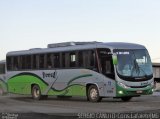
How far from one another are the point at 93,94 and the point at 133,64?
9.10ft

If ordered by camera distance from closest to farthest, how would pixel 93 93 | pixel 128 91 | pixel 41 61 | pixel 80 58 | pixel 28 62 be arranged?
pixel 128 91, pixel 93 93, pixel 80 58, pixel 41 61, pixel 28 62

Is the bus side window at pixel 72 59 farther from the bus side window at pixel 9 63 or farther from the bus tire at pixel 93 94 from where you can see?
the bus side window at pixel 9 63

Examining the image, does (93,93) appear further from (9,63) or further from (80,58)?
(9,63)

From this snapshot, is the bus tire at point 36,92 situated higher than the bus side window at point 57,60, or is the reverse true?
the bus side window at point 57,60

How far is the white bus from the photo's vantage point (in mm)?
26641

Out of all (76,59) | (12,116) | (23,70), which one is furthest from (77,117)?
(23,70)

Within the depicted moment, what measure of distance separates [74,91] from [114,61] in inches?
154

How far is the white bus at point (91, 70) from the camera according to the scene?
87.4 ft

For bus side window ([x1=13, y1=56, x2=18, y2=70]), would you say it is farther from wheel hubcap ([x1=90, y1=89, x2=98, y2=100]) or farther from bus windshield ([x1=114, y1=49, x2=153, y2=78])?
bus windshield ([x1=114, y1=49, x2=153, y2=78])

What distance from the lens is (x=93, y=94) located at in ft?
91.1

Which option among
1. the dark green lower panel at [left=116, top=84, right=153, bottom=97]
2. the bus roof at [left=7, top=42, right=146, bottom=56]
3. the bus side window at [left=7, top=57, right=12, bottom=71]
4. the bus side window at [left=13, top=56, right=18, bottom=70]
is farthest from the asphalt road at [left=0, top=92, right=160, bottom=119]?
the bus side window at [left=7, top=57, right=12, bottom=71]

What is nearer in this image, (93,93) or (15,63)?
(93,93)

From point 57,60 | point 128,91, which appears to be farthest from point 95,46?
point 57,60

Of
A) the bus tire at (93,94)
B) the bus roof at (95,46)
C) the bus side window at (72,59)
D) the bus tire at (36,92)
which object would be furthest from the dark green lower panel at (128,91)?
the bus tire at (36,92)
